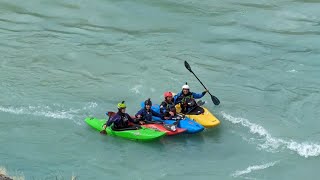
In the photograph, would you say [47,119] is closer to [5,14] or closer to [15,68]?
[15,68]

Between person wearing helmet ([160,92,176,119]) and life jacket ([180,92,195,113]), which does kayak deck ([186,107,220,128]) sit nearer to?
life jacket ([180,92,195,113])

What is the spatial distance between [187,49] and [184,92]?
16.2 ft

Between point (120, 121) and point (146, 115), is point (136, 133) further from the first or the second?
point (146, 115)

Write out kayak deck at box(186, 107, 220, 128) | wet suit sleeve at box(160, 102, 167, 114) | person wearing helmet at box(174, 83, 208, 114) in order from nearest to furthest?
kayak deck at box(186, 107, 220, 128) → wet suit sleeve at box(160, 102, 167, 114) → person wearing helmet at box(174, 83, 208, 114)

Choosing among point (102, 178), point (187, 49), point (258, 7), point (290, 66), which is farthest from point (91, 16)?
point (102, 178)

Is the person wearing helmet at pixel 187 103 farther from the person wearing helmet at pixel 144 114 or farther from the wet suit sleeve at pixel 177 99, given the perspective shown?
the person wearing helmet at pixel 144 114

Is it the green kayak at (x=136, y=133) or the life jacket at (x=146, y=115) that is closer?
the green kayak at (x=136, y=133)

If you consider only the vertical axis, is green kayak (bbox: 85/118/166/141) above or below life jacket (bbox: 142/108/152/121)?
below

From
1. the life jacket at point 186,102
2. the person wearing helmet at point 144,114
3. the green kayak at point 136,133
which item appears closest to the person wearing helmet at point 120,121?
the green kayak at point 136,133

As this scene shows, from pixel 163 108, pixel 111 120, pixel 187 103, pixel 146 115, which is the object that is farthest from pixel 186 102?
pixel 111 120

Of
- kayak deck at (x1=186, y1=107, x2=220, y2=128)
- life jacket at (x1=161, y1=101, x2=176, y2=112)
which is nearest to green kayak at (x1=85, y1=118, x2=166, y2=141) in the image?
life jacket at (x1=161, y1=101, x2=176, y2=112)

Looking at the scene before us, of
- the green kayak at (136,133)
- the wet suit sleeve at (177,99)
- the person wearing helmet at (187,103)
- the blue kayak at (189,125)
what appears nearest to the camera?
the green kayak at (136,133)

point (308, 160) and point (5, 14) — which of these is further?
point (5, 14)

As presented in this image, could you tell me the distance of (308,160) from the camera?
1445 cm
